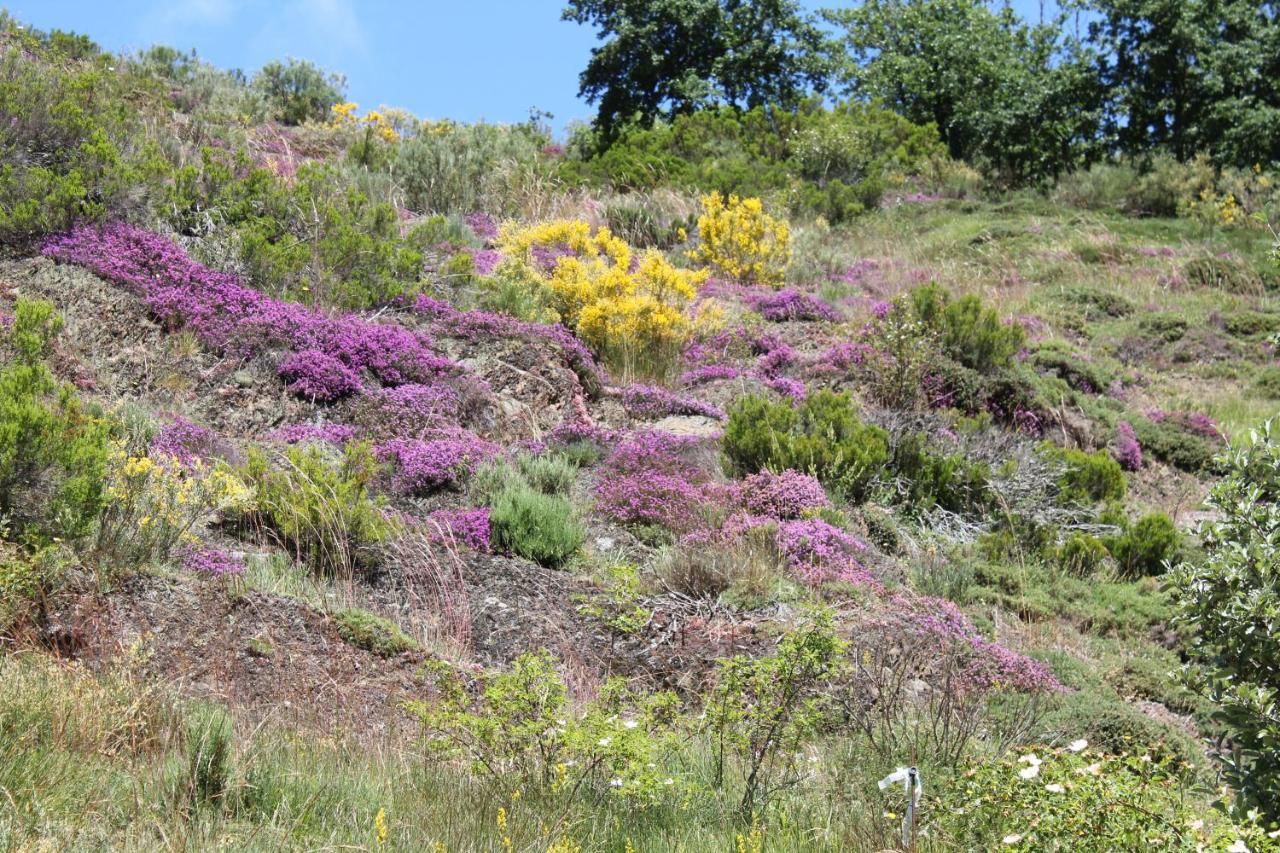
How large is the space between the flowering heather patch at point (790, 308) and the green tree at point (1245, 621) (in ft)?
32.6

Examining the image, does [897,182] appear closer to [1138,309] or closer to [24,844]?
[1138,309]

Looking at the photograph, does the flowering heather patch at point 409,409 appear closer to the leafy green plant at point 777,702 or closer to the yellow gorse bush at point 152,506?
the yellow gorse bush at point 152,506

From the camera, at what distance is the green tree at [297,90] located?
71.6 feet

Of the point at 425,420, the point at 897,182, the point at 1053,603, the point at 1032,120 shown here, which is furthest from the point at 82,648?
the point at 1032,120

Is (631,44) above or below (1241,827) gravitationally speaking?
above

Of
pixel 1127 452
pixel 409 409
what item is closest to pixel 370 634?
pixel 409 409

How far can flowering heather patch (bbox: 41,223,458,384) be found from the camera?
980 cm

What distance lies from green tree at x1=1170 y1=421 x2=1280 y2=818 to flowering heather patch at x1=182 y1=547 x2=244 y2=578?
4696 millimetres

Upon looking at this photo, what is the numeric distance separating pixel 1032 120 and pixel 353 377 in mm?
21638

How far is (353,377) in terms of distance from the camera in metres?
9.77

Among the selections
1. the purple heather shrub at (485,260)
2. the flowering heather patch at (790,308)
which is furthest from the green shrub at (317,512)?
the flowering heather patch at (790,308)

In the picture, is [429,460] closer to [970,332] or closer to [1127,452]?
[970,332]

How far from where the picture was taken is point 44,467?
6074mm

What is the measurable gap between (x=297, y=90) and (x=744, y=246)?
11.9 metres
